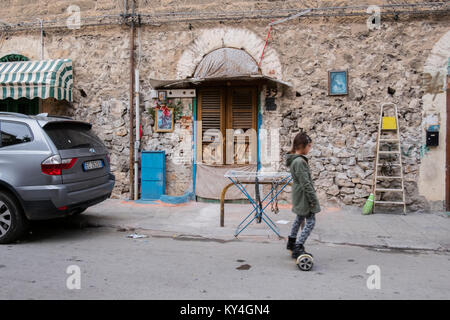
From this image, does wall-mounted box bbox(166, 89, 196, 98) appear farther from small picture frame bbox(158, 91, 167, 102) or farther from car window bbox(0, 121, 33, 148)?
car window bbox(0, 121, 33, 148)

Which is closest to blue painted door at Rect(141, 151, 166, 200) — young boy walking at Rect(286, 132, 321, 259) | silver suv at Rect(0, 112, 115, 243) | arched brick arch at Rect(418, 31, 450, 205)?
silver suv at Rect(0, 112, 115, 243)

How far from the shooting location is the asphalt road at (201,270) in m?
3.35

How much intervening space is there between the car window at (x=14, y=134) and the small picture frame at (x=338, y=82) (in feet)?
20.1

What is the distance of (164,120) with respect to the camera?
8508mm

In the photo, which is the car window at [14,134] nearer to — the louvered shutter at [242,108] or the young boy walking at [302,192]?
the young boy walking at [302,192]

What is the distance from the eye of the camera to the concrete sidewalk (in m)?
5.50

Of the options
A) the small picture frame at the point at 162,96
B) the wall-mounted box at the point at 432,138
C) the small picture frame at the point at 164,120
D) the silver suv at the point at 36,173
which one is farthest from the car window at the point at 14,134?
the wall-mounted box at the point at 432,138

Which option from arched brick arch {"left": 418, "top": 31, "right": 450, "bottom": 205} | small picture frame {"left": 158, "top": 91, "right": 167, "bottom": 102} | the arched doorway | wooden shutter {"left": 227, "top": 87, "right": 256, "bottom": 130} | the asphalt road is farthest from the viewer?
the arched doorway

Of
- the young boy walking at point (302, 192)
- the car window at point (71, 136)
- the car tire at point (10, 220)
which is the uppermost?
the car window at point (71, 136)

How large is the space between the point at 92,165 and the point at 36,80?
392 centimetres

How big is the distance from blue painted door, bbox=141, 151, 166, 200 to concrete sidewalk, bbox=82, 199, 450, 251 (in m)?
0.42
